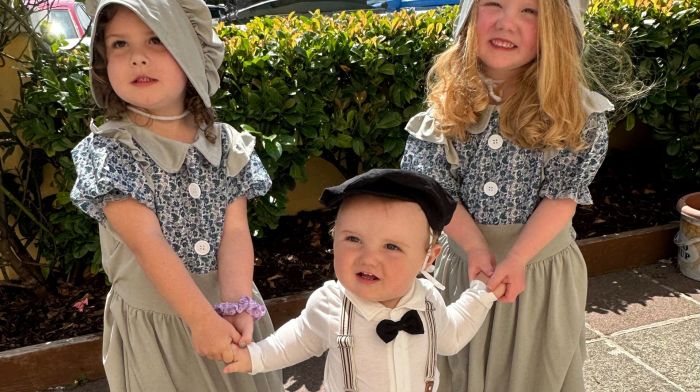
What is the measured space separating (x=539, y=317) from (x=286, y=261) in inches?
75.1

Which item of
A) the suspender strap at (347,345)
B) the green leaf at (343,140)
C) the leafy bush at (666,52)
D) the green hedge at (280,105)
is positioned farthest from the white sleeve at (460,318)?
the leafy bush at (666,52)

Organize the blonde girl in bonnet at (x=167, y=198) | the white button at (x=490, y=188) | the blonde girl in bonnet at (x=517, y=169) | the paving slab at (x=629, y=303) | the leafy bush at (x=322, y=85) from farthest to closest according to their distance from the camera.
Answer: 1. the paving slab at (x=629, y=303)
2. the leafy bush at (x=322, y=85)
3. the white button at (x=490, y=188)
4. the blonde girl in bonnet at (x=517, y=169)
5. the blonde girl in bonnet at (x=167, y=198)

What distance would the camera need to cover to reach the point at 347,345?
1.79 meters

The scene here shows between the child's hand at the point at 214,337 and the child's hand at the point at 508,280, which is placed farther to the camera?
the child's hand at the point at 508,280

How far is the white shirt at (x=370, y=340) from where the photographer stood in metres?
1.80

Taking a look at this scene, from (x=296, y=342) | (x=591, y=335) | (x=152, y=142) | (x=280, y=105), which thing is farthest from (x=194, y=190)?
(x=591, y=335)

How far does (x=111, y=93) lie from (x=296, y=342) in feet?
3.10

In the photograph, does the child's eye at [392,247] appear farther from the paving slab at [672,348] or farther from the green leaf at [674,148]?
the green leaf at [674,148]

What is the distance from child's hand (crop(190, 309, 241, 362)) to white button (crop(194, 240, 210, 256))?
0.85ft

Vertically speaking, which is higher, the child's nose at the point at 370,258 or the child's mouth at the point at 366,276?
the child's nose at the point at 370,258

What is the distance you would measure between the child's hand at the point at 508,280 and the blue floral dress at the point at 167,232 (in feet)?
2.62

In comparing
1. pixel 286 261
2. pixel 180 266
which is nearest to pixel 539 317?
pixel 180 266

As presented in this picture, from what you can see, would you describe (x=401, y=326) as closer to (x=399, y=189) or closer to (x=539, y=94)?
(x=399, y=189)

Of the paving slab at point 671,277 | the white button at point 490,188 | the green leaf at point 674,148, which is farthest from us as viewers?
the green leaf at point 674,148
